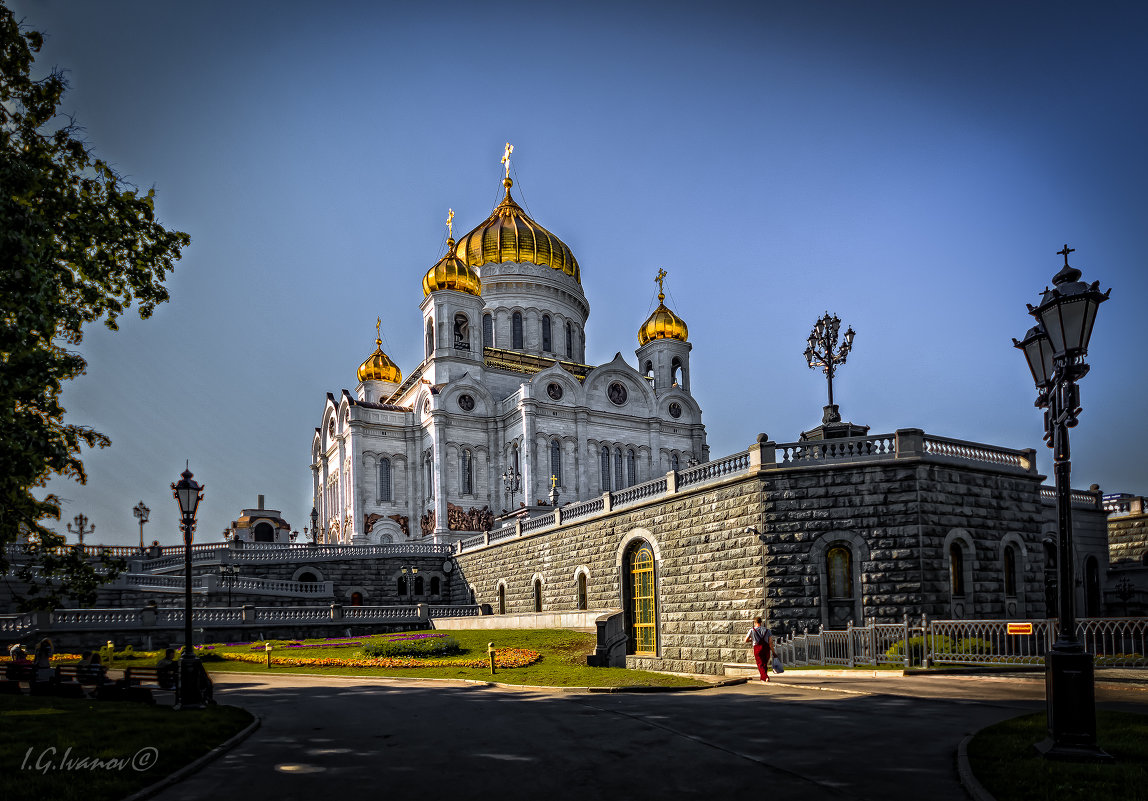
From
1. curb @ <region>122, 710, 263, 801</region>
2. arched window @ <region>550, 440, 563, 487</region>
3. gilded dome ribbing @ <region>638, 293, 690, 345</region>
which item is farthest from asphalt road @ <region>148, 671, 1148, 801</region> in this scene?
gilded dome ribbing @ <region>638, 293, 690, 345</region>

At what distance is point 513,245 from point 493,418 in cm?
1485

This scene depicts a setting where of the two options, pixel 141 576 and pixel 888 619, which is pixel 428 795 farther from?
pixel 141 576

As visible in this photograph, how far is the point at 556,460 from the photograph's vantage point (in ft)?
175

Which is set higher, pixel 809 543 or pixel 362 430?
pixel 362 430

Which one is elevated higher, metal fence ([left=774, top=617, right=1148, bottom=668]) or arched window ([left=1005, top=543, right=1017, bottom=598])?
arched window ([left=1005, top=543, right=1017, bottom=598])

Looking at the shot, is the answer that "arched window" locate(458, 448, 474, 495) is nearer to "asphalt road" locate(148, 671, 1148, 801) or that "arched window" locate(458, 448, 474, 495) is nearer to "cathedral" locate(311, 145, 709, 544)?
"cathedral" locate(311, 145, 709, 544)

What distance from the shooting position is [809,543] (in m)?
22.7

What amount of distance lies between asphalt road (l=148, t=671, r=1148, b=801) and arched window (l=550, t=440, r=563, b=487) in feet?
119

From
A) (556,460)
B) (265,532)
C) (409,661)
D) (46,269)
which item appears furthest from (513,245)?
(46,269)

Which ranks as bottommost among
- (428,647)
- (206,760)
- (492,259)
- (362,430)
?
(428,647)

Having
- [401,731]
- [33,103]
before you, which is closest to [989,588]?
[401,731]

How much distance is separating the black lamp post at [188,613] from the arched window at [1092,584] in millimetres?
30465

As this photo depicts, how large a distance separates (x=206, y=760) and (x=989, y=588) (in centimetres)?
1988

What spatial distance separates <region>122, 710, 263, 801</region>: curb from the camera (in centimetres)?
858
